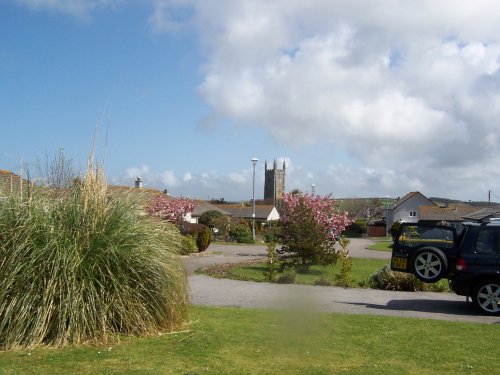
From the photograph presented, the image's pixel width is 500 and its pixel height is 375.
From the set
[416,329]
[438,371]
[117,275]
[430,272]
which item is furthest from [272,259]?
[438,371]

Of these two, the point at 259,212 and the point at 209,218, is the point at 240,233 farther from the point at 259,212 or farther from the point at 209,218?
the point at 259,212

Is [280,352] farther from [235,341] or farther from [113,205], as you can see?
[113,205]

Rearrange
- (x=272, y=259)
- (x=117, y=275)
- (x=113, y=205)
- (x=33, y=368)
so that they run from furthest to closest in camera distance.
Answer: (x=272, y=259) < (x=113, y=205) < (x=117, y=275) < (x=33, y=368)

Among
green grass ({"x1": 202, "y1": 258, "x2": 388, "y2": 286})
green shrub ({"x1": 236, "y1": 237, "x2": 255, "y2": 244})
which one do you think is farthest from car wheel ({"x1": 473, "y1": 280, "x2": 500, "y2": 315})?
green shrub ({"x1": 236, "y1": 237, "x2": 255, "y2": 244})

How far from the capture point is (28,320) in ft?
23.1

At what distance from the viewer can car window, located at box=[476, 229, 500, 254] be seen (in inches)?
430

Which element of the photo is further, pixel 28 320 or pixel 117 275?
pixel 117 275

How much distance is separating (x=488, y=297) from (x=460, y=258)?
33.0 inches

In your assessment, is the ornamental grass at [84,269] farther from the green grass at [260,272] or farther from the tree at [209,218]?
the tree at [209,218]

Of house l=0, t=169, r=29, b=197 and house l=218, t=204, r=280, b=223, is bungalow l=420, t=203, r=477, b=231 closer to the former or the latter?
house l=218, t=204, r=280, b=223

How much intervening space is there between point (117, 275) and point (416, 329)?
4.33 metres

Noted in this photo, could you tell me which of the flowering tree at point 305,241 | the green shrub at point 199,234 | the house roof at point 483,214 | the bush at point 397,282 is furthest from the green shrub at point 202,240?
the bush at point 397,282

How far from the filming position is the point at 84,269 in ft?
24.5

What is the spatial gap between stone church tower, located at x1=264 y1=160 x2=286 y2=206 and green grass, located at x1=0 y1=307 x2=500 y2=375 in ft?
298
